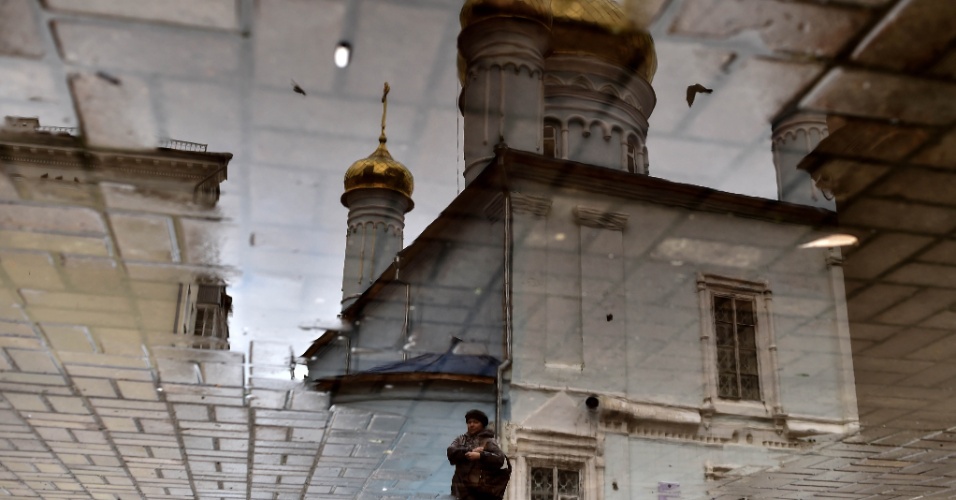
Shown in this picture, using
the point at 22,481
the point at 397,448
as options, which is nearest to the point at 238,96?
the point at 397,448

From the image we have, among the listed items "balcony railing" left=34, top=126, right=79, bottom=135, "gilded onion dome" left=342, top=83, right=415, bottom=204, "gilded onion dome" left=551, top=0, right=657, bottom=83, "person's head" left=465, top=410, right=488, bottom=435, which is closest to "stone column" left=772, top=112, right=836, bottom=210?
"person's head" left=465, top=410, right=488, bottom=435

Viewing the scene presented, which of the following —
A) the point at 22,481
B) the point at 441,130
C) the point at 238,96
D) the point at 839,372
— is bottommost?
the point at 22,481

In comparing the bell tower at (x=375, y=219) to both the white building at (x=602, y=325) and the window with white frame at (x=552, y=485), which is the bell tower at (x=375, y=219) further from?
the window with white frame at (x=552, y=485)

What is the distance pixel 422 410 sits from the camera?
9.48 meters

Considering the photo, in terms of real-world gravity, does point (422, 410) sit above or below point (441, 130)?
below

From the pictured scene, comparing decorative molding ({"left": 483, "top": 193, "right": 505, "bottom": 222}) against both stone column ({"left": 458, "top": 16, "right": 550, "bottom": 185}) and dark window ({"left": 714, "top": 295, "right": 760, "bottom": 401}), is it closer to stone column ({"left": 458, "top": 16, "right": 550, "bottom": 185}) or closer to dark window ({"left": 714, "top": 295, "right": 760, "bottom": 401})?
stone column ({"left": 458, "top": 16, "right": 550, "bottom": 185})

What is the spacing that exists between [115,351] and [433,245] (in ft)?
13.0

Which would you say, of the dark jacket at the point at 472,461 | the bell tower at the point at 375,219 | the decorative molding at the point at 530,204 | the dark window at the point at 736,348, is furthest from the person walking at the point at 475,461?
the bell tower at the point at 375,219

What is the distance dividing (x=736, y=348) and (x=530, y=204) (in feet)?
8.12

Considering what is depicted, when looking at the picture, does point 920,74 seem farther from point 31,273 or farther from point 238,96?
point 31,273

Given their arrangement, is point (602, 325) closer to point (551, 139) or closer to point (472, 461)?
point (551, 139)

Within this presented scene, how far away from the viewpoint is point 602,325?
362 inches

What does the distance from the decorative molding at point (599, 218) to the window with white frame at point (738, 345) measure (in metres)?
1.00

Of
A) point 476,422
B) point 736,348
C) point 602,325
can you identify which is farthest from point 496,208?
point 476,422
